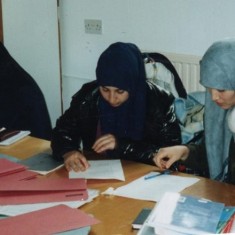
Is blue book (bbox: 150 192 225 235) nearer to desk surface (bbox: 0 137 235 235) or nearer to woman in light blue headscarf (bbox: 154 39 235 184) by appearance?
desk surface (bbox: 0 137 235 235)

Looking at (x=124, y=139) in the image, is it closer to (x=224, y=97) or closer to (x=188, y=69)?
(x=224, y=97)

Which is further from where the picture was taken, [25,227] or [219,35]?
[219,35]

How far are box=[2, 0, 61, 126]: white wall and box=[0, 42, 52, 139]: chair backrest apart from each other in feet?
2.32

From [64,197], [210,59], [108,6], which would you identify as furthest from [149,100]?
[108,6]

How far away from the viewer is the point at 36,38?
377cm

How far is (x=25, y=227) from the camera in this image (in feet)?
4.34

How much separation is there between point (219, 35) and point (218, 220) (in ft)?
6.22

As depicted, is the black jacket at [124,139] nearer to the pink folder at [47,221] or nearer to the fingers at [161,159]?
the fingers at [161,159]

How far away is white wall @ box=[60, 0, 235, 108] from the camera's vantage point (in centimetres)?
298

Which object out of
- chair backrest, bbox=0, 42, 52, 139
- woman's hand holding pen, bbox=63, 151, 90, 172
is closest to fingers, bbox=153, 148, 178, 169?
woman's hand holding pen, bbox=63, 151, 90, 172

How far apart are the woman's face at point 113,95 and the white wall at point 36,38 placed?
176 centimetres

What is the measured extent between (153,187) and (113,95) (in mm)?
567

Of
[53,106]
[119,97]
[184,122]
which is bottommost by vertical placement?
[53,106]

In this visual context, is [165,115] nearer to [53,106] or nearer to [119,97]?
[119,97]
